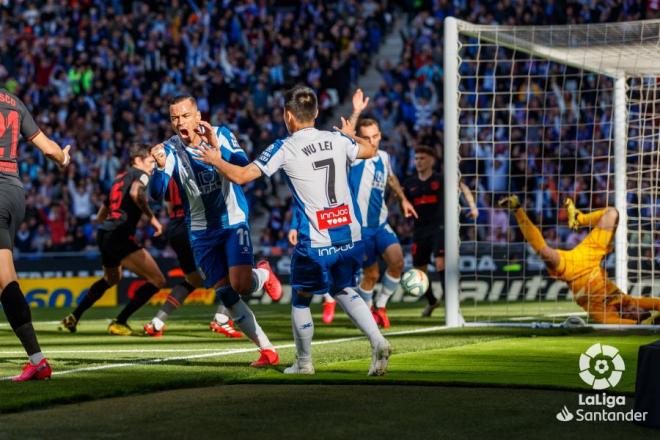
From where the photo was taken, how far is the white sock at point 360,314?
7891mm

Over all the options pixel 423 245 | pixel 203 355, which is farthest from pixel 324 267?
pixel 423 245

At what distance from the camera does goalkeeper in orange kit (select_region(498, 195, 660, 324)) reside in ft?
42.7

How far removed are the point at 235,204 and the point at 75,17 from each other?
2317 centimetres

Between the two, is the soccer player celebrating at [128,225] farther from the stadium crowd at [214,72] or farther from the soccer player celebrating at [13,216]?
the stadium crowd at [214,72]

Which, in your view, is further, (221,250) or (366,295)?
(366,295)

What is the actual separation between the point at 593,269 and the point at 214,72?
17.1 m

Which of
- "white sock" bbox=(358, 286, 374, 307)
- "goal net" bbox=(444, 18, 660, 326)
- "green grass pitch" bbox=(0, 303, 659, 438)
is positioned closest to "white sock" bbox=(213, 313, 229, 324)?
"green grass pitch" bbox=(0, 303, 659, 438)

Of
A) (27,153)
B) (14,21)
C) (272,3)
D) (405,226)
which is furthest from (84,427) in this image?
(14,21)

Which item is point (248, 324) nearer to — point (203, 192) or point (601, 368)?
point (203, 192)

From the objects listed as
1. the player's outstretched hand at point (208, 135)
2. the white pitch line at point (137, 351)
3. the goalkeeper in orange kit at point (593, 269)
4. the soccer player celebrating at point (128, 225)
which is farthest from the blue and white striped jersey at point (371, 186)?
the player's outstretched hand at point (208, 135)

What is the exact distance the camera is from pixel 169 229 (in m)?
13.2

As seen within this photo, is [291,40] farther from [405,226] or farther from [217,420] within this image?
[217,420]

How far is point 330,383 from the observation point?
7621mm

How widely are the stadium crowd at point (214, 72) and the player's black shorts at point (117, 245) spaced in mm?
9727
